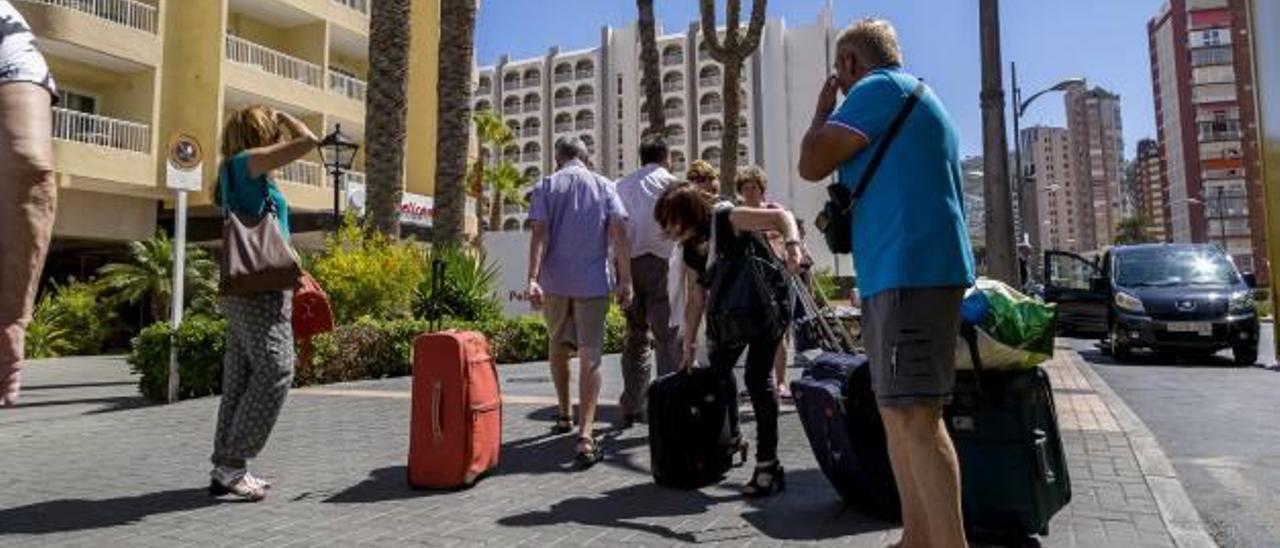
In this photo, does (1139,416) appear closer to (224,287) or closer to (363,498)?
(363,498)

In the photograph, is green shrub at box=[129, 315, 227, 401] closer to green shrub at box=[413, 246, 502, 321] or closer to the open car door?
green shrub at box=[413, 246, 502, 321]

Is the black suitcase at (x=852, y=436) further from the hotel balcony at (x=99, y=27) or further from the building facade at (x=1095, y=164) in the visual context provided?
the building facade at (x=1095, y=164)

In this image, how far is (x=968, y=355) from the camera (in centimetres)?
309

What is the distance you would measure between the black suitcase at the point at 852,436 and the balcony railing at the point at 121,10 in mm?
21314

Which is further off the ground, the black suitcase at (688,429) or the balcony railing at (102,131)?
the balcony railing at (102,131)

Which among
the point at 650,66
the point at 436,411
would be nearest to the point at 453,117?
the point at 650,66

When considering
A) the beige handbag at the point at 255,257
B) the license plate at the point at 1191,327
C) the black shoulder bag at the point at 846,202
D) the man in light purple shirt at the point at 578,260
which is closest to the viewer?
the black shoulder bag at the point at 846,202

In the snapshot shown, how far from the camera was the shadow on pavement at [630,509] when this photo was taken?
368cm

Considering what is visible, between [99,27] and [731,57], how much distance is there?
14351mm

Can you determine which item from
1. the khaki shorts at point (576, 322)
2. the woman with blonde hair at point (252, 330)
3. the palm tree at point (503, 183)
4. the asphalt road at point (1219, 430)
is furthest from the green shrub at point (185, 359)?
the palm tree at point (503, 183)

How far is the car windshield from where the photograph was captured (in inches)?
484

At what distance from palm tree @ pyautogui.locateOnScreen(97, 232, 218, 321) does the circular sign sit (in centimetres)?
1127

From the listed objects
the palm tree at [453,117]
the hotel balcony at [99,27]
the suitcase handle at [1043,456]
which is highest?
the hotel balcony at [99,27]

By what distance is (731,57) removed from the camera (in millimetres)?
20578
